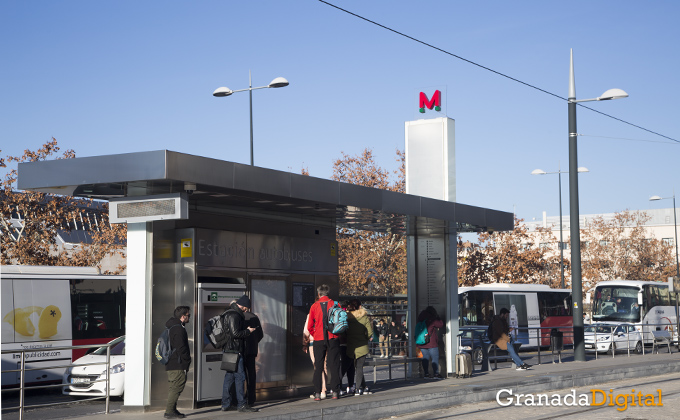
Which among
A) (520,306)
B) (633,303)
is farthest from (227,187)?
(633,303)

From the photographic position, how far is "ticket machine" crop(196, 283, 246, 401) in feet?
38.4

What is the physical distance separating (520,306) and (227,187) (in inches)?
1085

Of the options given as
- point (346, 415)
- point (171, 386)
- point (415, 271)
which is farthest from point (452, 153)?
point (171, 386)

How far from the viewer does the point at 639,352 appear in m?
30.6

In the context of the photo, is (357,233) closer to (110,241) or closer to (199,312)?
(110,241)

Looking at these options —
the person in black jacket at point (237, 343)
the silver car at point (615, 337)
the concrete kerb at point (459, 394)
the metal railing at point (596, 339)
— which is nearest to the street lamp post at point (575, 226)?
the metal railing at point (596, 339)

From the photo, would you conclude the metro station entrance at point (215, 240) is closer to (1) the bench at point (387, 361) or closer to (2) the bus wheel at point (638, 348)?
(1) the bench at point (387, 361)

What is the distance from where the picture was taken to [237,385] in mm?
11445

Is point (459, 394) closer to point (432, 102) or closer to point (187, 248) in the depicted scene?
point (187, 248)

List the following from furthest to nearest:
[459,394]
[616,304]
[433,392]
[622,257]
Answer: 1. [622,257]
2. [616,304]
3. [459,394]
4. [433,392]

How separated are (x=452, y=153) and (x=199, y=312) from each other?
8623 mm

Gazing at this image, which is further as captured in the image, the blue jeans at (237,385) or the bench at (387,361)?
the bench at (387,361)

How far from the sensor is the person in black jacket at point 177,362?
35.0ft

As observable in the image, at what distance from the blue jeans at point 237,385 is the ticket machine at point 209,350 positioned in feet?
1.58
